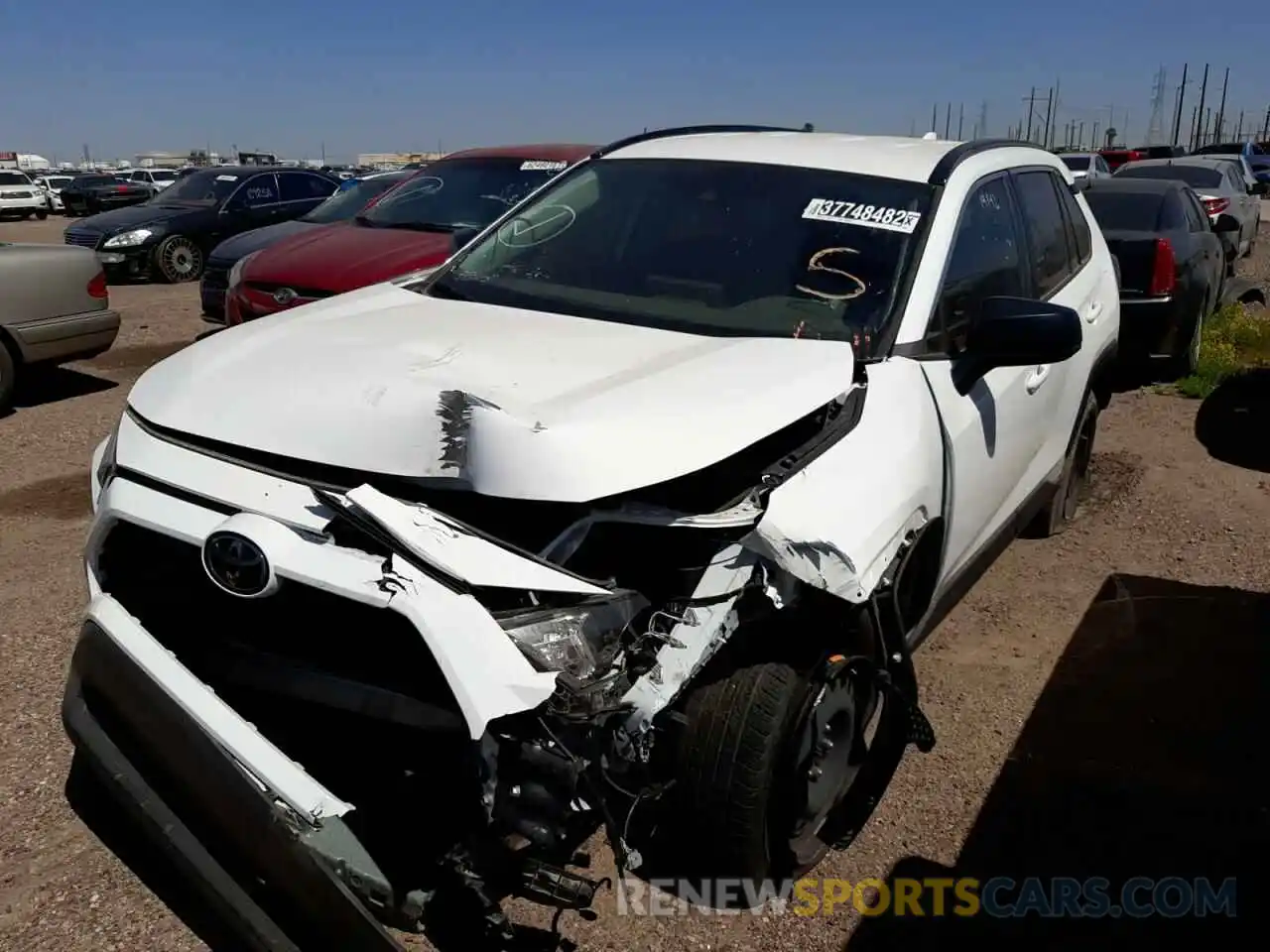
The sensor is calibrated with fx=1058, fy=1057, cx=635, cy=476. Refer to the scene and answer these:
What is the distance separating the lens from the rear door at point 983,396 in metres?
3.14

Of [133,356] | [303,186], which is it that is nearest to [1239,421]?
[133,356]

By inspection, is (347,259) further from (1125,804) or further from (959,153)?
(1125,804)

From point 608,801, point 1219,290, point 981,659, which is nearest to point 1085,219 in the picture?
point 981,659

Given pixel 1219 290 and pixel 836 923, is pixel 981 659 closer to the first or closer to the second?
pixel 836 923

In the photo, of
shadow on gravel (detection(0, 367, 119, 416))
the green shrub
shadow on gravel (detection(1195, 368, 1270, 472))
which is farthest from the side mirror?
shadow on gravel (detection(0, 367, 119, 416))

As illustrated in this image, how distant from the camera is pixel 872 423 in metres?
2.77

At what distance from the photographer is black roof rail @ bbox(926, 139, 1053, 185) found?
3.47 meters

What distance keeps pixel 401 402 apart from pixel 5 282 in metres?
5.70

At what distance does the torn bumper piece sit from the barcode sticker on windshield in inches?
92.8

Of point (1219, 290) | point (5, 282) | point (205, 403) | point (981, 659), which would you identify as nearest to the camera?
point (205, 403)

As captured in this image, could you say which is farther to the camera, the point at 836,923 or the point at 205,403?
the point at 836,923

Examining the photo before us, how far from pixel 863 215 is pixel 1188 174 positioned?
1452 centimetres

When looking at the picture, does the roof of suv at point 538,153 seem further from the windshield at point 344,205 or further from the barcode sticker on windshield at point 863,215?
the barcode sticker on windshield at point 863,215

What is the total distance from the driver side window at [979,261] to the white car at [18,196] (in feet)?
104
